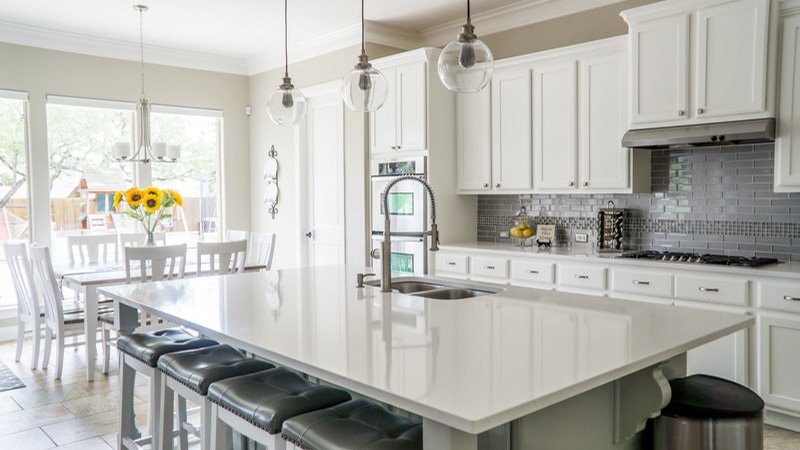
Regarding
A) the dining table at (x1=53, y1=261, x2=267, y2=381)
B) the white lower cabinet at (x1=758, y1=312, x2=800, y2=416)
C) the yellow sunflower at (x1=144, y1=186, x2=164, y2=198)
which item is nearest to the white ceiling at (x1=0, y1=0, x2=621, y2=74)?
the yellow sunflower at (x1=144, y1=186, x2=164, y2=198)

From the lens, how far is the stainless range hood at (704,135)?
10.9 feet

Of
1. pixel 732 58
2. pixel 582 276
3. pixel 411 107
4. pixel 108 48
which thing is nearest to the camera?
pixel 732 58

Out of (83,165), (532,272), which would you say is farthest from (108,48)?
(532,272)

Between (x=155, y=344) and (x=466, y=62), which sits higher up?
(x=466, y=62)

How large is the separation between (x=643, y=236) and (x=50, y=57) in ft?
17.6

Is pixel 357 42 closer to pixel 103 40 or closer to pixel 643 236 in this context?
pixel 103 40

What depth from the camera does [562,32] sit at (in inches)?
185

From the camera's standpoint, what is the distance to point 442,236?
512 centimetres

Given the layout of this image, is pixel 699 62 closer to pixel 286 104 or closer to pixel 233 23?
pixel 286 104

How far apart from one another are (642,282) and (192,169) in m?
4.90

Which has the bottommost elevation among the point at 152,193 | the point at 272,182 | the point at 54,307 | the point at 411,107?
the point at 54,307

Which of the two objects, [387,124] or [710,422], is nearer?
[710,422]

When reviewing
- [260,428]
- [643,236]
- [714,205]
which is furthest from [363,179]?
[260,428]

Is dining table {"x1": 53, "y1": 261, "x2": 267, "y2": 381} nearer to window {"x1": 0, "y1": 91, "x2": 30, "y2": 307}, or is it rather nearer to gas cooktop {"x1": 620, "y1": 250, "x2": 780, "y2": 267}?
window {"x1": 0, "y1": 91, "x2": 30, "y2": 307}
